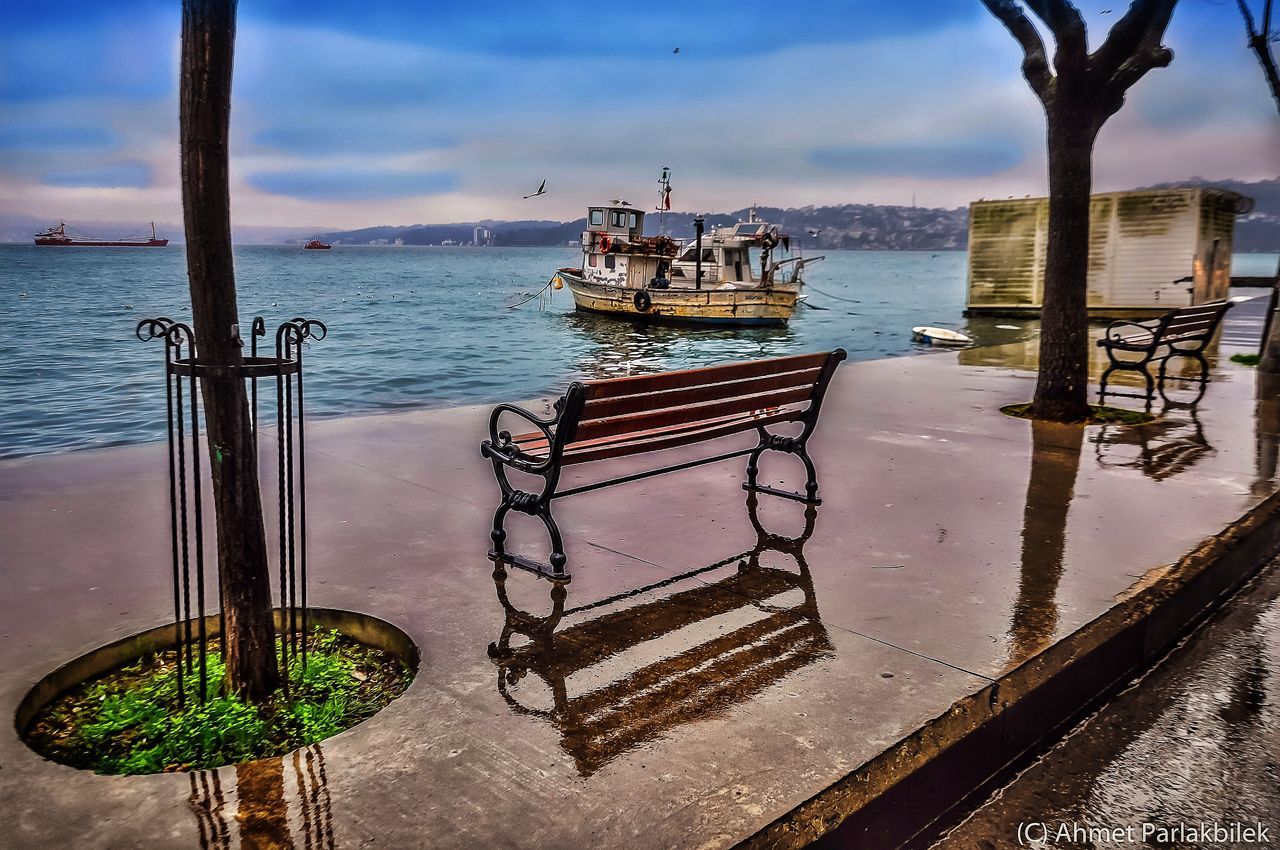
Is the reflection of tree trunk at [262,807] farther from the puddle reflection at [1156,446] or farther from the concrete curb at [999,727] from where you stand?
the puddle reflection at [1156,446]

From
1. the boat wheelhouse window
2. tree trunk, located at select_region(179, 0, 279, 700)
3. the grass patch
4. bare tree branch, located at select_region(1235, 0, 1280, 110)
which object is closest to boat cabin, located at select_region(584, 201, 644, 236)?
the boat wheelhouse window

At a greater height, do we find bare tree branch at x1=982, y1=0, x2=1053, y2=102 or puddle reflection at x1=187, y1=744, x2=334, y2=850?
bare tree branch at x1=982, y1=0, x2=1053, y2=102

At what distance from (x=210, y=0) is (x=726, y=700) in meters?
2.74

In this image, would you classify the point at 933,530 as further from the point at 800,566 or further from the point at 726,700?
the point at 726,700

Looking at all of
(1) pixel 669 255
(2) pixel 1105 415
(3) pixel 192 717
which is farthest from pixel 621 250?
(3) pixel 192 717

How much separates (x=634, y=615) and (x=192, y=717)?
1.71m

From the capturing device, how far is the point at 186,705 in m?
3.06

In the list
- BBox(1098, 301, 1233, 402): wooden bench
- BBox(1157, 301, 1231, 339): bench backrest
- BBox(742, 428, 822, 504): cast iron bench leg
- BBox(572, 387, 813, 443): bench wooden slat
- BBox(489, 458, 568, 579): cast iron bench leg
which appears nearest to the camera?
BBox(489, 458, 568, 579): cast iron bench leg

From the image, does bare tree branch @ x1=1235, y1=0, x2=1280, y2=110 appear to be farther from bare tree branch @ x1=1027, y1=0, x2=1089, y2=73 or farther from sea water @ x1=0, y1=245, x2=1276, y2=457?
sea water @ x1=0, y1=245, x2=1276, y2=457

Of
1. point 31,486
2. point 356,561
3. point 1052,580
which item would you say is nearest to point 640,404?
point 356,561

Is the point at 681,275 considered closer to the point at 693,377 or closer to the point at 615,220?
the point at 615,220

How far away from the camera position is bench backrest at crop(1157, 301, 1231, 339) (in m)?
9.47

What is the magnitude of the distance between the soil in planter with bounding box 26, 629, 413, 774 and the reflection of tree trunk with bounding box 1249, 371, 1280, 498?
5.42 m

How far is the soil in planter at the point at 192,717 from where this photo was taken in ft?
9.27
